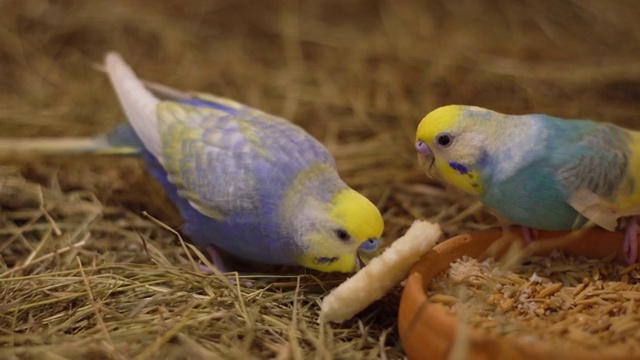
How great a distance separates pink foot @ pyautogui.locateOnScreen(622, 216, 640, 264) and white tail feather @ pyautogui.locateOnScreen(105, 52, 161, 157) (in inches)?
64.2

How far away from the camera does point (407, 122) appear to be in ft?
11.2

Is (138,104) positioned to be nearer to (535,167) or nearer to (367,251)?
(367,251)

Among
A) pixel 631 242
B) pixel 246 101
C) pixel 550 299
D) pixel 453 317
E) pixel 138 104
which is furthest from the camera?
pixel 246 101

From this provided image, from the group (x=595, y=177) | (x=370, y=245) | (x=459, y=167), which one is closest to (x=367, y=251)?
(x=370, y=245)

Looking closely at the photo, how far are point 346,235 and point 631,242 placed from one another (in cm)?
93

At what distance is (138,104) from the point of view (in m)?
2.79

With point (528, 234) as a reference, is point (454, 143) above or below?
above

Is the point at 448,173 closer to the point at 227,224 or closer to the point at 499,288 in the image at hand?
the point at 499,288

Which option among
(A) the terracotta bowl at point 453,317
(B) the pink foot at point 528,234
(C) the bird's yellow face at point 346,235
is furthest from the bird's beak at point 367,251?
(B) the pink foot at point 528,234

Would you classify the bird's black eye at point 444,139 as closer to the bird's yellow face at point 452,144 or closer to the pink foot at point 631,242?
the bird's yellow face at point 452,144

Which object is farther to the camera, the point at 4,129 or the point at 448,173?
the point at 4,129

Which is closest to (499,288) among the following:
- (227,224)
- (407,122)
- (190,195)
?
(227,224)

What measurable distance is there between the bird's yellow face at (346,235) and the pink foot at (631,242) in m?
0.80

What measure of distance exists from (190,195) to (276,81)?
1.52 m
